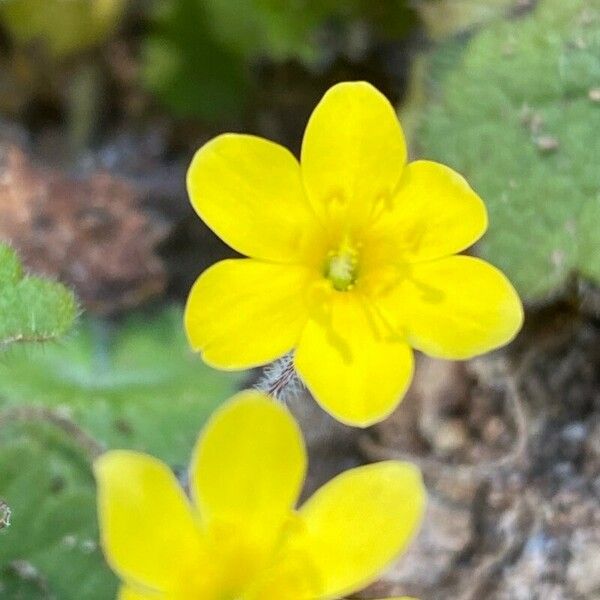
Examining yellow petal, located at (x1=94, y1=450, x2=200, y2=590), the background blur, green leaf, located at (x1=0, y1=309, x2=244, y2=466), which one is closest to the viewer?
yellow petal, located at (x1=94, y1=450, x2=200, y2=590)

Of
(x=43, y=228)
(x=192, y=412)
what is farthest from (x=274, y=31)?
(x=192, y=412)

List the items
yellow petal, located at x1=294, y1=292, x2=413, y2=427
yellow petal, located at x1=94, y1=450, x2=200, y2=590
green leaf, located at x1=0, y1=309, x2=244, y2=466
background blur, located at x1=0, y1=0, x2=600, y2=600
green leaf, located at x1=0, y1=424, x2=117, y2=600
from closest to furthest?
yellow petal, located at x1=94, y1=450, x2=200, y2=590 → yellow petal, located at x1=294, y1=292, x2=413, y2=427 → green leaf, located at x1=0, y1=424, x2=117, y2=600 → background blur, located at x1=0, y1=0, x2=600, y2=600 → green leaf, located at x1=0, y1=309, x2=244, y2=466

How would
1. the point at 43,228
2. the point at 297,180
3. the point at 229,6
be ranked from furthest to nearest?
the point at 229,6 < the point at 43,228 < the point at 297,180

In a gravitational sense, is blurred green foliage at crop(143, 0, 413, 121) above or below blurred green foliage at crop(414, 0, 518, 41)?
below

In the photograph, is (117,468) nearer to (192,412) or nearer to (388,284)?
(388,284)

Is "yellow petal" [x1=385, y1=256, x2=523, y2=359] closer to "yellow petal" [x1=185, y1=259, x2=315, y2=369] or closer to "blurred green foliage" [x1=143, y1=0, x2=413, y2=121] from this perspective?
"yellow petal" [x1=185, y1=259, x2=315, y2=369]

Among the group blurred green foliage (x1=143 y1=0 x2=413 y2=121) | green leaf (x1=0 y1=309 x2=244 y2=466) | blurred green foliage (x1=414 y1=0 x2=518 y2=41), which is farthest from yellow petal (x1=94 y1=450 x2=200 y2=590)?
blurred green foliage (x1=143 y1=0 x2=413 y2=121)

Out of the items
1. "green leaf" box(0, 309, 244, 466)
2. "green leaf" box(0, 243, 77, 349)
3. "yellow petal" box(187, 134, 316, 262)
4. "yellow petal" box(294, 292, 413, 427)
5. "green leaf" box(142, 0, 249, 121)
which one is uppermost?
"yellow petal" box(187, 134, 316, 262)
